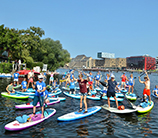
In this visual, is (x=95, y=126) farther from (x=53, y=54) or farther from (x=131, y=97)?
(x=53, y=54)

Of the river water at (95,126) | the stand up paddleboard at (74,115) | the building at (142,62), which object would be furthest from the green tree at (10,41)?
the building at (142,62)

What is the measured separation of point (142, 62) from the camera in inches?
7037

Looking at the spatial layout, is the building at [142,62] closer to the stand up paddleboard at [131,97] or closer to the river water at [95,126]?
the stand up paddleboard at [131,97]

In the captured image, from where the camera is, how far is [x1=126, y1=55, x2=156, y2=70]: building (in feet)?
579

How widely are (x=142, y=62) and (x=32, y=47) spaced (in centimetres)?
15154

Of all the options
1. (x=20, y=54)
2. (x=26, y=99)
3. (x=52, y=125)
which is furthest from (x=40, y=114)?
(x=20, y=54)

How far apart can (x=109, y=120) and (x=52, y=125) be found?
3388 millimetres

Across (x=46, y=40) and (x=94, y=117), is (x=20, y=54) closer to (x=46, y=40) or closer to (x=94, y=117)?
(x=46, y=40)

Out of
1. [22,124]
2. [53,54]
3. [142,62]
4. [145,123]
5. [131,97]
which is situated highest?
[142,62]

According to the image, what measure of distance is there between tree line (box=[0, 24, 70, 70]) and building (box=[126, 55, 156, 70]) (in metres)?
137

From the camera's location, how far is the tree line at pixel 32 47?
145ft

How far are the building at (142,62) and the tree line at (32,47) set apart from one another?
137m

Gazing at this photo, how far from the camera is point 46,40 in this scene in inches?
2343

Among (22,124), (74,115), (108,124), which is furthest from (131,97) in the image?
(22,124)
